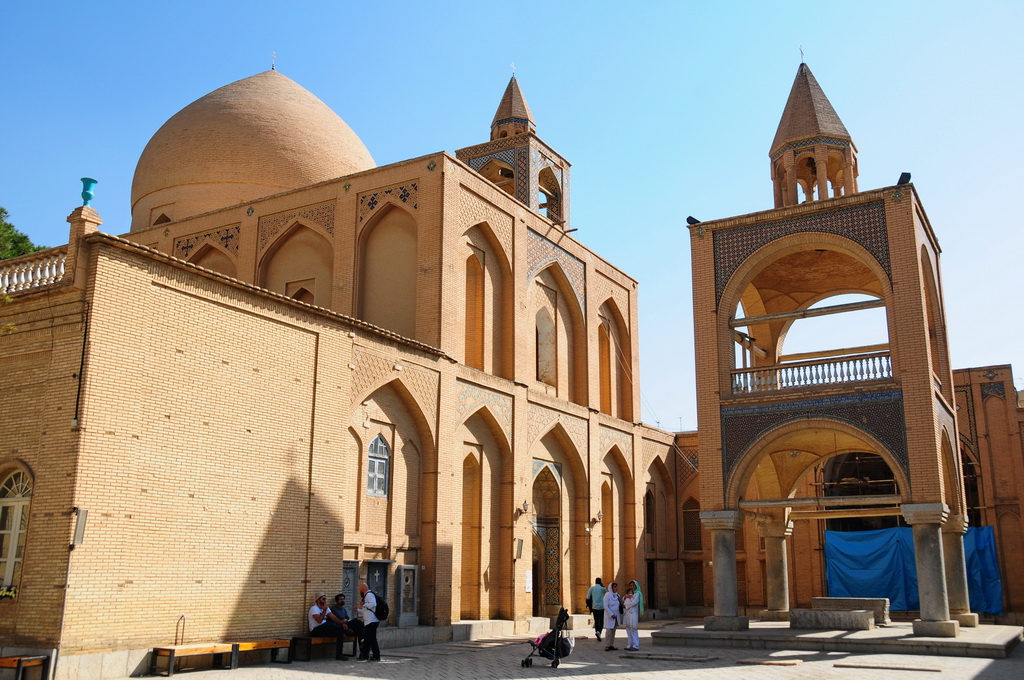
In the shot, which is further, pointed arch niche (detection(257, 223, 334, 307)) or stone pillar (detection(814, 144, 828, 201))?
pointed arch niche (detection(257, 223, 334, 307))

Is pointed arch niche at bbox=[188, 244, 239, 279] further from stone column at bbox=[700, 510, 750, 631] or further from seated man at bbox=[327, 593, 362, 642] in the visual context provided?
stone column at bbox=[700, 510, 750, 631]

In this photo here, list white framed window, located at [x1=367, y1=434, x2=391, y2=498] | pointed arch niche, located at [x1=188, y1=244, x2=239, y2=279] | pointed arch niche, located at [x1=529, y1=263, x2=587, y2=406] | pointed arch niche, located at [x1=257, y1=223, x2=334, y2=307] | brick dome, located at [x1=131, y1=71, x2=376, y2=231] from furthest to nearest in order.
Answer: brick dome, located at [x1=131, y1=71, x2=376, y2=231], pointed arch niche, located at [x1=529, y1=263, x2=587, y2=406], pointed arch niche, located at [x1=188, y1=244, x2=239, y2=279], pointed arch niche, located at [x1=257, y1=223, x2=334, y2=307], white framed window, located at [x1=367, y1=434, x2=391, y2=498]

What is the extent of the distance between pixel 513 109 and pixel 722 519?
41.1ft

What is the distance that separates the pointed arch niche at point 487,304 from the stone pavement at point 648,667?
6.68 meters

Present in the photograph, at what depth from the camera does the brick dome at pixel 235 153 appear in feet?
75.2

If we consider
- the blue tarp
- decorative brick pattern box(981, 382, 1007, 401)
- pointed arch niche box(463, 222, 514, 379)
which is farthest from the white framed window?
decorative brick pattern box(981, 382, 1007, 401)

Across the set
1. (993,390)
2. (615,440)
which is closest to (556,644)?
(615,440)

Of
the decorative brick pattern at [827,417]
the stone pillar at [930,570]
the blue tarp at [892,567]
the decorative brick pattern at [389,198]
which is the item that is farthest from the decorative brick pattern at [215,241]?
the blue tarp at [892,567]

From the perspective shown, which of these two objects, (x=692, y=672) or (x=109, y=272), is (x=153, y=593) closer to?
(x=109, y=272)

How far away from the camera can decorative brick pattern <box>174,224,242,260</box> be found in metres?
21.3

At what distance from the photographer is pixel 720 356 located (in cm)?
1727

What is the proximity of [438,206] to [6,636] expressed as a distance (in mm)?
10696

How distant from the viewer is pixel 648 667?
12.6 metres

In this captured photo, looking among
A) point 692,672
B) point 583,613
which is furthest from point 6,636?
point 583,613
